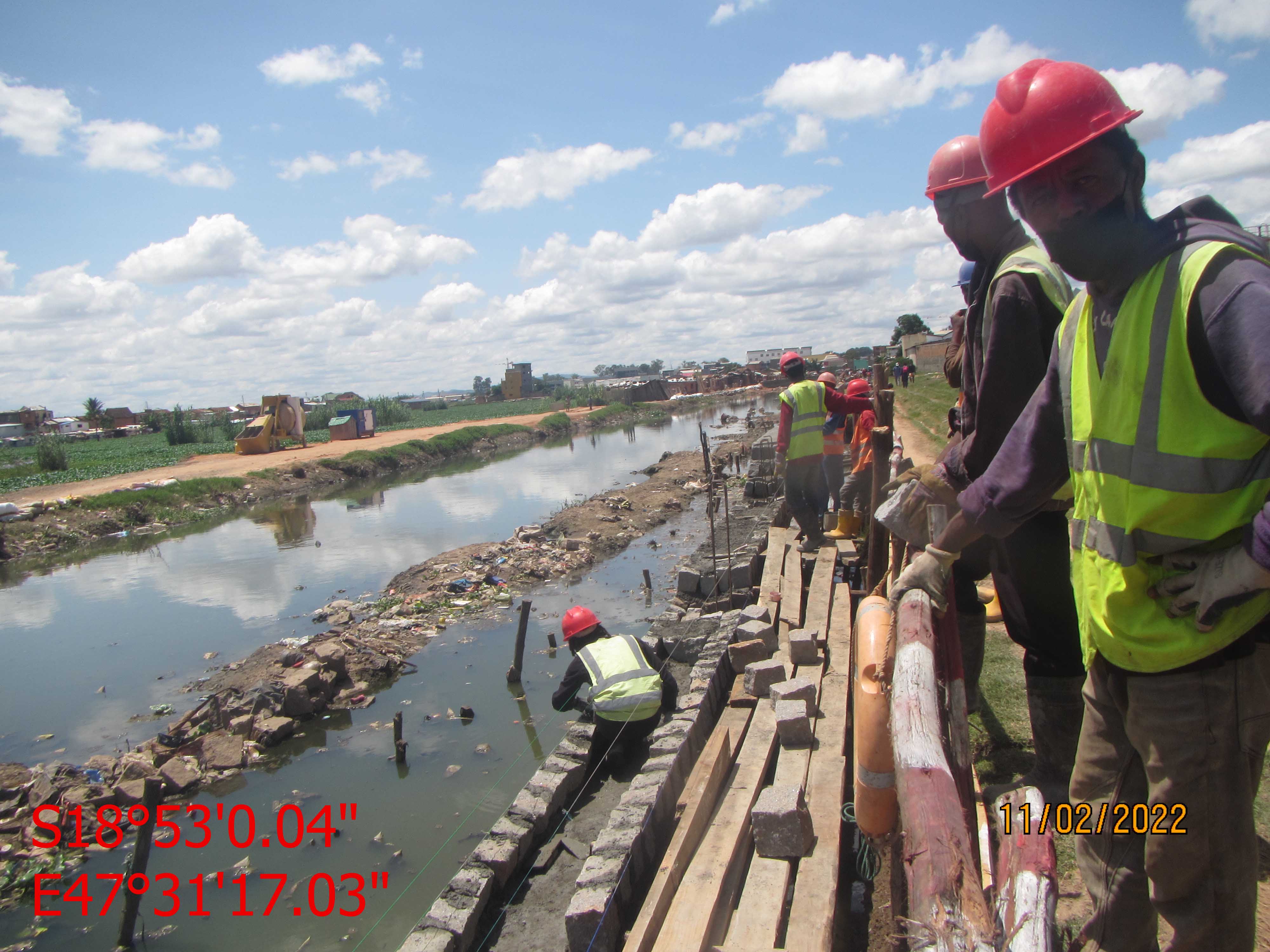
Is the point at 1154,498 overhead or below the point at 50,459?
below

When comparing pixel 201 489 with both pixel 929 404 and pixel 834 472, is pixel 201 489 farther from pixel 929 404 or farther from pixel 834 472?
pixel 929 404

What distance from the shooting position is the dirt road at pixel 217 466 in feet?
79.9

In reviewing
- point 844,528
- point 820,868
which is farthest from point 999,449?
point 844,528

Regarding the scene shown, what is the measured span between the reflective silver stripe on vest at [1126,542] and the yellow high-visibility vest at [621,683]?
3.96m

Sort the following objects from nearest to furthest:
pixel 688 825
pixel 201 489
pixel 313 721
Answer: pixel 688 825 → pixel 313 721 → pixel 201 489

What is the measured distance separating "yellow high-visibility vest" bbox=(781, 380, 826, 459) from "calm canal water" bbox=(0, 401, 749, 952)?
3.18m

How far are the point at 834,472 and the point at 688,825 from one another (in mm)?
5889

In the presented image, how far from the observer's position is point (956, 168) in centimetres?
285

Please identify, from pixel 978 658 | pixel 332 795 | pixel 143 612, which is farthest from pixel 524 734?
pixel 143 612

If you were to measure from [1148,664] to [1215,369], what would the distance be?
23.5 inches

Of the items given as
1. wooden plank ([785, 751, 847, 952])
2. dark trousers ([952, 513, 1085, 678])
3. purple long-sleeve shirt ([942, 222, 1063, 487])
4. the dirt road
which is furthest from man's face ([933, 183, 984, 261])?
the dirt road
